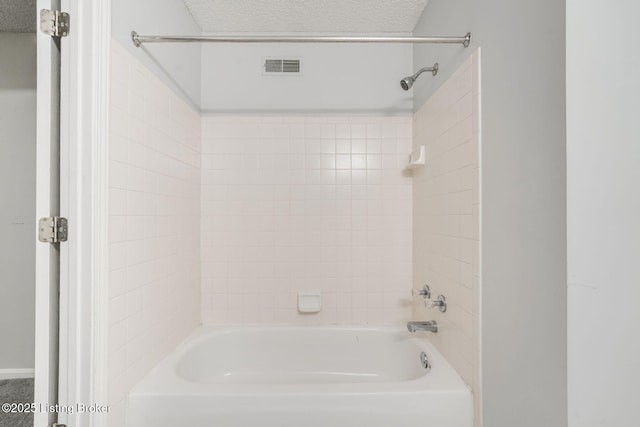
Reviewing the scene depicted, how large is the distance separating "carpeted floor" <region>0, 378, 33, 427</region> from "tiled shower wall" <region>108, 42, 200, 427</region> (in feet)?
2.66

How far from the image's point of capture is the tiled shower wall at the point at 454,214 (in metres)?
1.26

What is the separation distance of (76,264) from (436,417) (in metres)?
1.43

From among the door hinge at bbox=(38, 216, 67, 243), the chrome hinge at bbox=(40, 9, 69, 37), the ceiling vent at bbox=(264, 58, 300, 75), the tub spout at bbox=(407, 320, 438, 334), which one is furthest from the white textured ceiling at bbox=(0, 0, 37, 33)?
the tub spout at bbox=(407, 320, 438, 334)

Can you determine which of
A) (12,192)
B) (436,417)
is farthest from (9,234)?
(436,417)

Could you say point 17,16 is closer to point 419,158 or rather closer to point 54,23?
point 54,23

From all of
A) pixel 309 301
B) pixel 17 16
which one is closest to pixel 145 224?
pixel 309 301

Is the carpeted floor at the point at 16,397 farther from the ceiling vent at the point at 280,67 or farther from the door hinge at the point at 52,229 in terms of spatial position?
the ceiling vent at the point at 280,67

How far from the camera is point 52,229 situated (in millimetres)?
1031

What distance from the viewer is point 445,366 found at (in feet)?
4.80

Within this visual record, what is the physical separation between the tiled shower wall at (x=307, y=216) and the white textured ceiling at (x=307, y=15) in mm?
588

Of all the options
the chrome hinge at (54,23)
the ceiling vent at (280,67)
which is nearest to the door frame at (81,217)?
the chrome hinge at (54,23)

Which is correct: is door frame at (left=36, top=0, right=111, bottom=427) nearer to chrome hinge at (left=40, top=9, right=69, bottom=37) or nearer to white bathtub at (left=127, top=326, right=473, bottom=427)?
chrome hinge at (left=40, top=9, right=69, bottom=37)

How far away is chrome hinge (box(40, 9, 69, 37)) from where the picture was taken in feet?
3.39

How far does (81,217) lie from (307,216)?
4.26 ft
